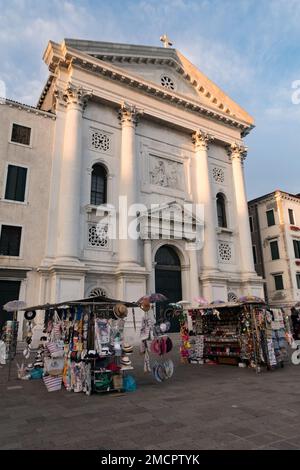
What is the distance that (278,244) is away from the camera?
3225 cm

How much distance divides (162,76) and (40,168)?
39.6 feet

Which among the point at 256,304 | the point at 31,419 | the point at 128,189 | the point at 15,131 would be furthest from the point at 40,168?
the point at 31,419

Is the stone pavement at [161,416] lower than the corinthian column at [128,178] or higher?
lower

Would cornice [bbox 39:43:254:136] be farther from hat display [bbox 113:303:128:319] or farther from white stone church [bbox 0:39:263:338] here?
hat display [bbox 113:303:128:319]

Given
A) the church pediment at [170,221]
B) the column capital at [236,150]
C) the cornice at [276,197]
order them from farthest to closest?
the cornice at [276,197] < the column capital at [236,150] < the church pediment at [170,221]

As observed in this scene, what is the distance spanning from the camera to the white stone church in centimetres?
1748

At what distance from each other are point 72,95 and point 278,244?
2310 cm

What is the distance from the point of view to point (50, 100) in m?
22.2

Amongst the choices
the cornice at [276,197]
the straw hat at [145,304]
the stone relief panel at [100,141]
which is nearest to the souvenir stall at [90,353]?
the straw hat at [145,304]

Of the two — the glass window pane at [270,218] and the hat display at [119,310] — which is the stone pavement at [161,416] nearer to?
the hat display at [119,310]

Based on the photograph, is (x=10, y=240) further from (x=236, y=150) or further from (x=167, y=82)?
(x=236, y=150)

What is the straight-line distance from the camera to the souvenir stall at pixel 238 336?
11.2m

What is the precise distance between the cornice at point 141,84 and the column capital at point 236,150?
1.69 metres
